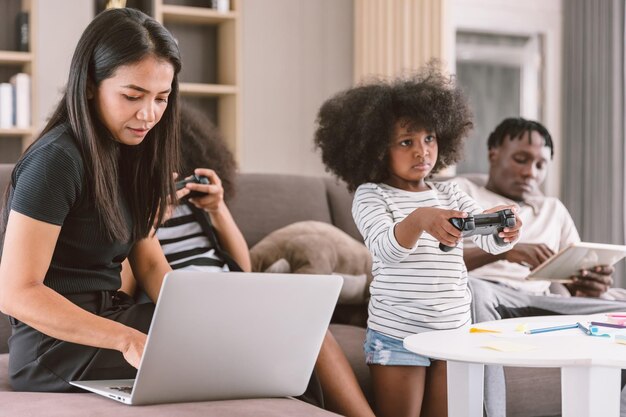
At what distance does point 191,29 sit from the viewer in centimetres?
436

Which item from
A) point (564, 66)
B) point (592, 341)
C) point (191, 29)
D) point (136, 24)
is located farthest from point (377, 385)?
point (564, 66)

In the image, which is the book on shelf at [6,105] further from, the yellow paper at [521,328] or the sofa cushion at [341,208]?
the yellow paper at [521,328]

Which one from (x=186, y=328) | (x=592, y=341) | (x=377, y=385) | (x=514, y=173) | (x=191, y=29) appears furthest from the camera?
(x=191, y=29)

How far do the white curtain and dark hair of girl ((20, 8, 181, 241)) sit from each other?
10.2 ft

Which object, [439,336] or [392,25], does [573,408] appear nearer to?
[439,336]

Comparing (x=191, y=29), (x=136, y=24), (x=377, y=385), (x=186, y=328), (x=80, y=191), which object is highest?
(x=191, y=29)

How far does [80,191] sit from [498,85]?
3.57 m

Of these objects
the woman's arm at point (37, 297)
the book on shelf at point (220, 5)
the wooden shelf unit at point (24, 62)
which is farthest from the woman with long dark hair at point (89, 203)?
the book on shelf at point (220, 5)

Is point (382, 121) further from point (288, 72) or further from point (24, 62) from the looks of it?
point (288, 72)

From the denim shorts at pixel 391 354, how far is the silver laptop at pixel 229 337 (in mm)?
428

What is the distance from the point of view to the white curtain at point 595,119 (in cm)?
428

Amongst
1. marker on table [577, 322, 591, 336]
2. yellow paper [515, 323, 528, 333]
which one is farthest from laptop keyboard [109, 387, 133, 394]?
marker on table [577, 322, 591, 336]

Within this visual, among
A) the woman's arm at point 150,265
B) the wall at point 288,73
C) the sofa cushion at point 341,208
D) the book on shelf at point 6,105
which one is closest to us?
the woman's arm at point 150,265

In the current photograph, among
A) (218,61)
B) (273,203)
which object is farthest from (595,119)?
(273,203)
